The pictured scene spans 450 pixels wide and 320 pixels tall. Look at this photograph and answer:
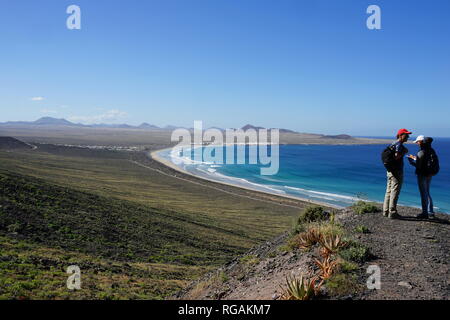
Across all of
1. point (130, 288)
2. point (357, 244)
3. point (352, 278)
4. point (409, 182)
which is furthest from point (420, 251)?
point (409, 182)

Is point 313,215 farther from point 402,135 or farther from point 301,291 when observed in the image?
point 301,291

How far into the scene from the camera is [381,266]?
6719 millimetres

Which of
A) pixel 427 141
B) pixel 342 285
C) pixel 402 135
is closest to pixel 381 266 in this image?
pixel 342 285

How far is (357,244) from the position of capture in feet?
24.1

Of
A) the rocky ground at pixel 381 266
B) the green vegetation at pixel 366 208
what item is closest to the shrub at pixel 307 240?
the rocky ground at pixel 381 266

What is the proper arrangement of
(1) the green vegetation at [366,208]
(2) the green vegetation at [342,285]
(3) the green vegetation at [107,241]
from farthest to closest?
(3) the green vegetation at [107,241], (1) the green vegetation at [366,208], (2) the green vegetation at [342,285]

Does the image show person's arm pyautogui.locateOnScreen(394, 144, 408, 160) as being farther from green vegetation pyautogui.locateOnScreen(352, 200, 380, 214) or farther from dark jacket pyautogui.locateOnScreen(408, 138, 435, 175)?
green vegetation pyautogui.locateOnScreen(352, 200, 380, 214)

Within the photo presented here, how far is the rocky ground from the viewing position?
5.76 meters

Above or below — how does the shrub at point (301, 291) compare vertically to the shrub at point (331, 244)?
below

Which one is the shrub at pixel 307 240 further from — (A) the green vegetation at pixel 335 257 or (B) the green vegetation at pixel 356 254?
(B) the green vegetation at pixel 356 254

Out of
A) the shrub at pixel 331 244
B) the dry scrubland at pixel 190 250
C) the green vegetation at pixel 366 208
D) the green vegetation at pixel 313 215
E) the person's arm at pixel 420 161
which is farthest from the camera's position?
the green vegetation at pixel 313 215

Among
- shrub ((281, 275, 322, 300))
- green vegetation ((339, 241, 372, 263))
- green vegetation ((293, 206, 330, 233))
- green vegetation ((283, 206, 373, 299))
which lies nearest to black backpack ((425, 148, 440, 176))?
green vegetation ((283, 206, 373, 299))

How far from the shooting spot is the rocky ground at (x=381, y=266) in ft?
18.9
